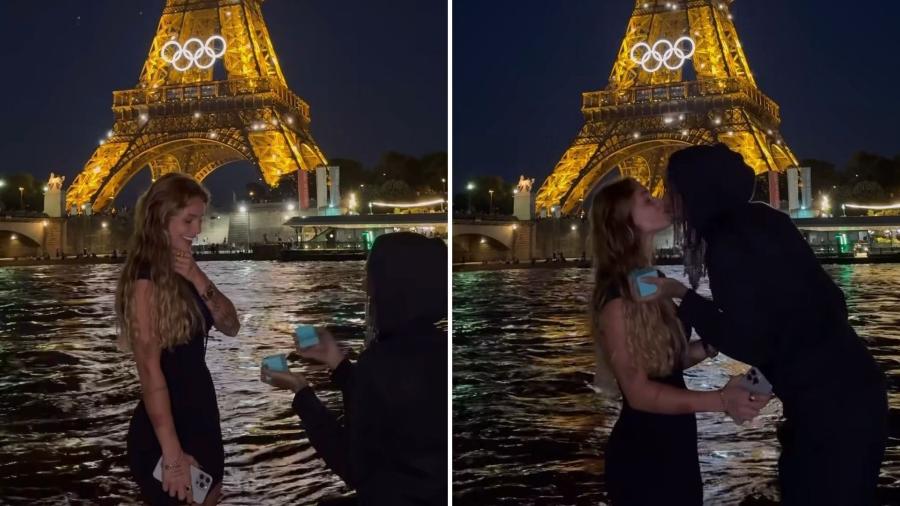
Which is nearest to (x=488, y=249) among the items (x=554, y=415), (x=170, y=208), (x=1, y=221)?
(x=1, y=221)

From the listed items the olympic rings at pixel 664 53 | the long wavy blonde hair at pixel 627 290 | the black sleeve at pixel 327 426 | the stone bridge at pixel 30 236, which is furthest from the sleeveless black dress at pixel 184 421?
the olympic rings at pixel 664 53

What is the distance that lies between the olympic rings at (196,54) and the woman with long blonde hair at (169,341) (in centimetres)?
2649

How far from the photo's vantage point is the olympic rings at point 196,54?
27.6 metres

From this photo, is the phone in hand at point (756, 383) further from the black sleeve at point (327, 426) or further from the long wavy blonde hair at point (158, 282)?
the long wavy blonde hair at point (158, 282)

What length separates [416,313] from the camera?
135 cm

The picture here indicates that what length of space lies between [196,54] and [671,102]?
15.8 metres

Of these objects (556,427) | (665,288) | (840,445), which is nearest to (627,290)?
(665,288)

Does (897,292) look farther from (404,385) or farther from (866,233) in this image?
(866,233)

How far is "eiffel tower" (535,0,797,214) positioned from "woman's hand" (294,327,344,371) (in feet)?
91.7

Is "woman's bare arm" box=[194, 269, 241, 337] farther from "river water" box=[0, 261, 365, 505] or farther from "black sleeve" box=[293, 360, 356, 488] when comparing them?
"river water" box=[0, 261, 365, 505]

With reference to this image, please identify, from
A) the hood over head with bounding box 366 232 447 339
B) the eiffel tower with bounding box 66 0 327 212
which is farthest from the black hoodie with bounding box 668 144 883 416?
the eiffel tower with bounding box 66 0 327 212

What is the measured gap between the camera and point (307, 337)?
5.16ft

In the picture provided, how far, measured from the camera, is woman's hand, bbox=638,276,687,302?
153 centimetres

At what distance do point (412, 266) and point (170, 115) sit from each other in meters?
29.7
